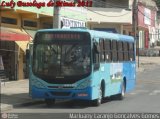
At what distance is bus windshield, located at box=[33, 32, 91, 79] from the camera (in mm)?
20109

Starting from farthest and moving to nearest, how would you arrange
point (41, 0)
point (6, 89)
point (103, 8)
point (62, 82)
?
point (103, 8)
point (41, 0)
point (6, 89)
point (62, 82)

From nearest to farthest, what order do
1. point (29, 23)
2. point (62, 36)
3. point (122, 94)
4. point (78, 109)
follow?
point (78, 109)
point (62, 36)
point (122, 94)
point (29, 23)

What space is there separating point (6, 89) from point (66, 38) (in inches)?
292

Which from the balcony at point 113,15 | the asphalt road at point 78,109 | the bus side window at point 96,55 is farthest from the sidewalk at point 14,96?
the balcony at point 113,15

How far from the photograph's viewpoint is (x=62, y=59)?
20.2 meters

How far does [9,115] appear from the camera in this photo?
54.6ft

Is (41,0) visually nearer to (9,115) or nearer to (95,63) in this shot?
(95,63)

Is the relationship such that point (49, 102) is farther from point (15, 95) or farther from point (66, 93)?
point (15, 95)

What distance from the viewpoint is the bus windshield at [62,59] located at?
2011 cm

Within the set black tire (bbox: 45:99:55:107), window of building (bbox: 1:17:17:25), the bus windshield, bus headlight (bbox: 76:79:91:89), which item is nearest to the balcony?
window of building (bbox: 1:17:17:25)

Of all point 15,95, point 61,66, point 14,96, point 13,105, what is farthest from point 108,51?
point 13,105

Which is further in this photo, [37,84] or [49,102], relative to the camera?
[49,102]

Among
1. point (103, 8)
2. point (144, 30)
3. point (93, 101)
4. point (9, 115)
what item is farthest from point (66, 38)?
point (144, 30)

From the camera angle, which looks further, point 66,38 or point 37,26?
point 37,26
